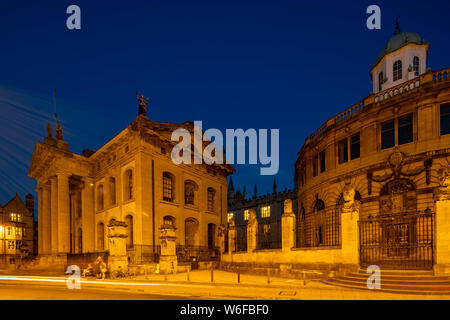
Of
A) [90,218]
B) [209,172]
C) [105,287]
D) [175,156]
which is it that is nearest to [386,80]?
[209,172]

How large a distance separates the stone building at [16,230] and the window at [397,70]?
6161 cm

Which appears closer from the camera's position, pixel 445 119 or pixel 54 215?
pixel 445 119

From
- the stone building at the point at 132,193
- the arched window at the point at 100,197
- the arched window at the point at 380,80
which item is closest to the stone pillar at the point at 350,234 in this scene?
the stone building at the point at 132,193

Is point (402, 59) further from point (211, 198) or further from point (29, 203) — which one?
point (29, 203)

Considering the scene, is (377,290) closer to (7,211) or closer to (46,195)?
(46,195)

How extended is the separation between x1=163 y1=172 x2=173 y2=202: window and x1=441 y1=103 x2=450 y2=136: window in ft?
72.9

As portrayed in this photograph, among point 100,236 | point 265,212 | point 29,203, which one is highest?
point 29,203

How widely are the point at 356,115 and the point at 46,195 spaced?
37.1 m

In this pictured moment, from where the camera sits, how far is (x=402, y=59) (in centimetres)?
3175

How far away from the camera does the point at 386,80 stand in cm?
3253

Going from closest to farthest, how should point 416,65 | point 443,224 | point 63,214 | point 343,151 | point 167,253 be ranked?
point 443,224, point 167,253, point 343,151, point 416,65, point 63,214

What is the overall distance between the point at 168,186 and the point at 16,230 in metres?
40.4

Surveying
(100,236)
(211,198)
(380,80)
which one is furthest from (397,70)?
(100,236)

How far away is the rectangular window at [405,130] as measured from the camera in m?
19.5
